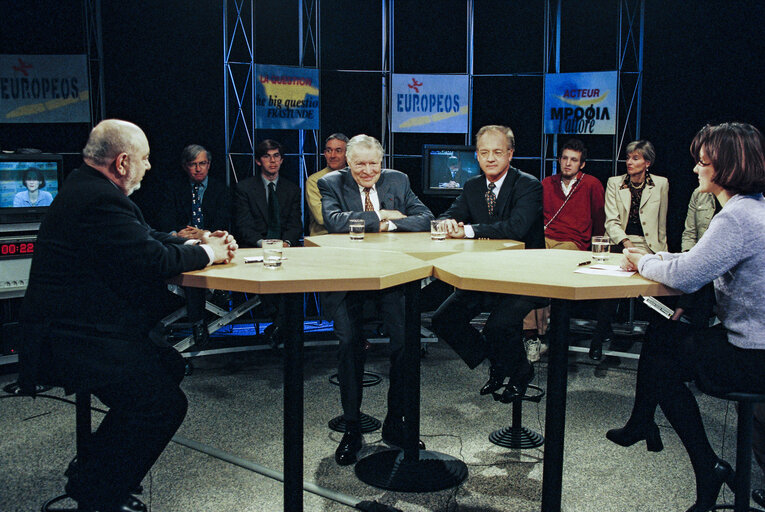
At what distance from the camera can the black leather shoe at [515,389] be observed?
3119 millimetres

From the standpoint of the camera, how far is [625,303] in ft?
20.5

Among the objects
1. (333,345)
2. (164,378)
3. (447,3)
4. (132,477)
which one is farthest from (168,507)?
(447,3)

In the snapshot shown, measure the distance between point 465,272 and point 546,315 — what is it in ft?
10.1

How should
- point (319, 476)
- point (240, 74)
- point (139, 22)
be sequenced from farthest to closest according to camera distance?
point (240, 74), point (139, 22), point (319, 476)

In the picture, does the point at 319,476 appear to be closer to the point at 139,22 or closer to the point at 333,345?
the point at 333,345

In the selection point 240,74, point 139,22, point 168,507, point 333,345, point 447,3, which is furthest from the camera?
point 447,3

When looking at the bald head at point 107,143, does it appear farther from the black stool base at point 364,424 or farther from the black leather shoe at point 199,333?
the black leather shoe at point 199,333

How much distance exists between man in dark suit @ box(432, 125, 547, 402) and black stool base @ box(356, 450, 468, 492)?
0.45m

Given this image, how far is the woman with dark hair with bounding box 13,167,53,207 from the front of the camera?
4336 millimetres

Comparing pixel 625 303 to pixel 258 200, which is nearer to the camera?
pixel 258 200

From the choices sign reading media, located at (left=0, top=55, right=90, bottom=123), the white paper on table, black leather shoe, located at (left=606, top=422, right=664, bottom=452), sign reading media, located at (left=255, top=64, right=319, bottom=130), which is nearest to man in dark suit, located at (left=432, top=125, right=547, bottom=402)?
black leather shoe, located at (left=606, top=422, right=664, bottom=452)

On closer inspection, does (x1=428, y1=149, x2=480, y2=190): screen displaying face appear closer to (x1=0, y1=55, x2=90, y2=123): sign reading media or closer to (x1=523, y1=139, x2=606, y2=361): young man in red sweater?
(x1=523, y1=139, x2=606, y2=361): young man in red sweater

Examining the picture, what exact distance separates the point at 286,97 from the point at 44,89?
6.14ft

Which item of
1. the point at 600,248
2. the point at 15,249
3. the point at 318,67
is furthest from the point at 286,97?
the point at 600,248
